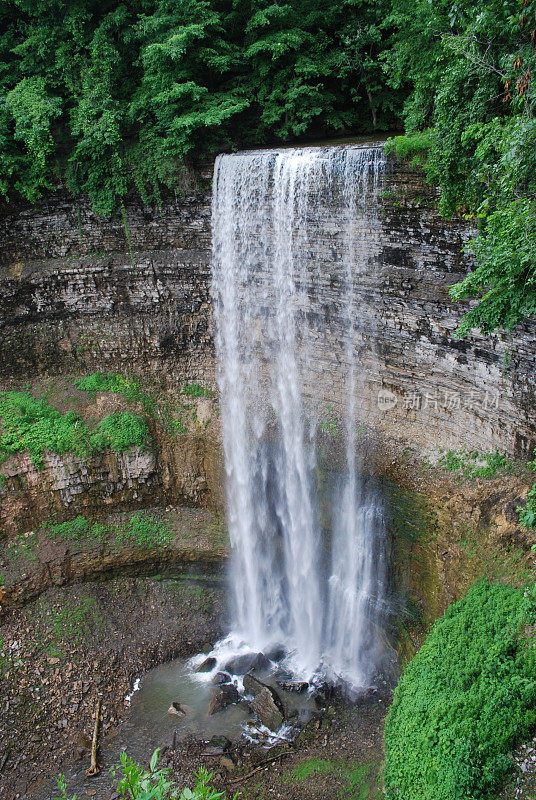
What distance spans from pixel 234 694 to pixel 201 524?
4.40 m

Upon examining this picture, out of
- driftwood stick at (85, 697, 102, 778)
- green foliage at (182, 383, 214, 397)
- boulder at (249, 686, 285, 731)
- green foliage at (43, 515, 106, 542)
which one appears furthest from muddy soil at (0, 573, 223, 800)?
green foliage at (182, 383, 214, 397)

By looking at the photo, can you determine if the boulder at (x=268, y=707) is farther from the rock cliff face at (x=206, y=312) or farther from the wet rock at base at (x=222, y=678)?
the rock cliff face at (x=206, y=312)

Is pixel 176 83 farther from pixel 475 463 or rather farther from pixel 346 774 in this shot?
pixel 346 774

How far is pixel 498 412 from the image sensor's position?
1073 centimetres

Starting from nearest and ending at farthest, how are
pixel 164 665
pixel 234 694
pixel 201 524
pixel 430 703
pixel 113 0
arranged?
pixel 430 703, pixel 234 694, pixel 164 665, pixel 113 0, pixel 201 524

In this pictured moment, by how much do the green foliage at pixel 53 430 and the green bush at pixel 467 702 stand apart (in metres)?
8.94

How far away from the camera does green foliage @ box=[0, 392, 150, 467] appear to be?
1419cm

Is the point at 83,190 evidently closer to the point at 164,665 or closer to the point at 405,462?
the point at 405,462

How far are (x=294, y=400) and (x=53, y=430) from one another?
6269 millimetres

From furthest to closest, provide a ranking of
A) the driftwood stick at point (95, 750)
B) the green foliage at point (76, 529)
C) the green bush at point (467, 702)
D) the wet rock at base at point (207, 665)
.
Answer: the green foliage at point (76, 529) → the wet rock at base at point (207, 665) → the driftwood stick at point (95, 750) → the green bush at point (467, 702)

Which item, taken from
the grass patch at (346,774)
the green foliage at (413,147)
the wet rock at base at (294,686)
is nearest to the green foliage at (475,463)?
the wet rock at base at (294,686)

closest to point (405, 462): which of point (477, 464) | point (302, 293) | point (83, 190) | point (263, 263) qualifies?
point (477, 464)

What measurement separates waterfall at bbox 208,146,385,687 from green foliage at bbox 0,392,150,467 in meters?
2.64

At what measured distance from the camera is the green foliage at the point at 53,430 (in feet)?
46.5
